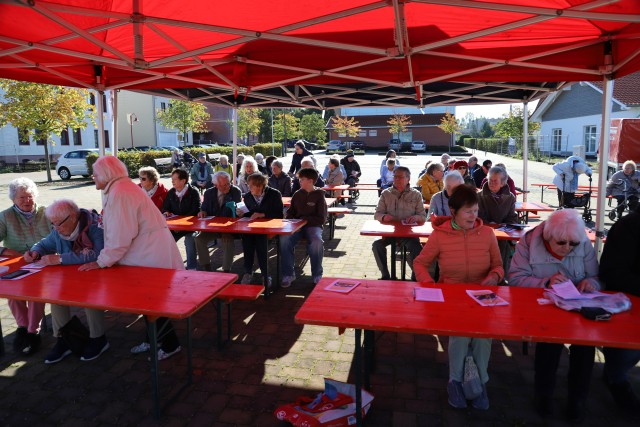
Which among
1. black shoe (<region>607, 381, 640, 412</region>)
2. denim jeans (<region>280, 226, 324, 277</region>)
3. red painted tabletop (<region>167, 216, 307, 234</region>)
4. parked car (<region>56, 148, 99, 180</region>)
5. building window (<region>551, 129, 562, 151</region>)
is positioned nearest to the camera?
black shoe (<region>607, 381, 640, 412</region>)

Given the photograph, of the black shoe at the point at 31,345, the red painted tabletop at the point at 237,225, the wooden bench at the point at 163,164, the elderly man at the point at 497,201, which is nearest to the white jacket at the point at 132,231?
the black shoe at the point at 31,345

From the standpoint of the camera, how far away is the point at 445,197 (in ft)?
18.4

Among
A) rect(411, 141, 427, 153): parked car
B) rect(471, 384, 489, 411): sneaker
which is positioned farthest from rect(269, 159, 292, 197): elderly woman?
rect(411, 141, 427, 153): parked car

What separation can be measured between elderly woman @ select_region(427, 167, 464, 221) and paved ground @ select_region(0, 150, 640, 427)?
6.23 ft

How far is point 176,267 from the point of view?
394 centimetres

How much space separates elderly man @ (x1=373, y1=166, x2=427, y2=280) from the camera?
571 centimetres

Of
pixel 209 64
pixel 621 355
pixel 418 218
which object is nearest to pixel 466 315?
pixel 621 355

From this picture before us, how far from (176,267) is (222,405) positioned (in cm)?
132

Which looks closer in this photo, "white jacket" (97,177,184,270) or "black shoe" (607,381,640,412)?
"black shoe" (607,381,640,412)

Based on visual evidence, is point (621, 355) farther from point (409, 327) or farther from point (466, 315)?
point (409, 327)

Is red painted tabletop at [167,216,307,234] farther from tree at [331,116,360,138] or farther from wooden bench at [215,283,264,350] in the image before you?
tree at [331,116,360,138]

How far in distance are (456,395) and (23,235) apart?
13.9 ft

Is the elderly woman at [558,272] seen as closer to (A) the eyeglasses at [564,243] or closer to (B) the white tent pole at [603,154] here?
(A) the eyeglasses at [564,243]

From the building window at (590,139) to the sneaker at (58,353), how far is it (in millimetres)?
33940
